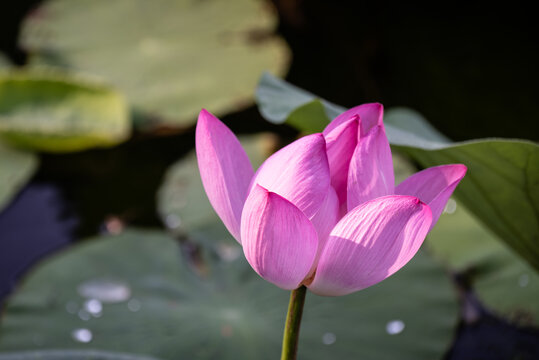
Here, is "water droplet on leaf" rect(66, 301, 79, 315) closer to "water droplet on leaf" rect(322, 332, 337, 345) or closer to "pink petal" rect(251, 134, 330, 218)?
"water droplet on leaf" rect(322, 332, 337, 345)

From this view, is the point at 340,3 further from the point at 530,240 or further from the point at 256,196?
the point at 256,196

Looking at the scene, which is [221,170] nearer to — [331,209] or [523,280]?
[331,209]

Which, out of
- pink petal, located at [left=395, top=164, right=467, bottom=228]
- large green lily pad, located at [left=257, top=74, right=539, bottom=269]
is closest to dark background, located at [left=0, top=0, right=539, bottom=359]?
large green lily pad, located at [left=257, top=74, right=539, bottom=269]

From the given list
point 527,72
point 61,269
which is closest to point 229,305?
point 61,269

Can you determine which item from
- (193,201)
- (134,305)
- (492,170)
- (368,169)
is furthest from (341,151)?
(193,201)

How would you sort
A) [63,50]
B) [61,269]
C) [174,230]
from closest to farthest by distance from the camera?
[61,269]
[174,230]
[63,50]

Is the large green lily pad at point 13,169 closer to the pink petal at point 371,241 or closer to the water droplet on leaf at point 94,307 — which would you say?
the water droplet on leaf at point 94,307
